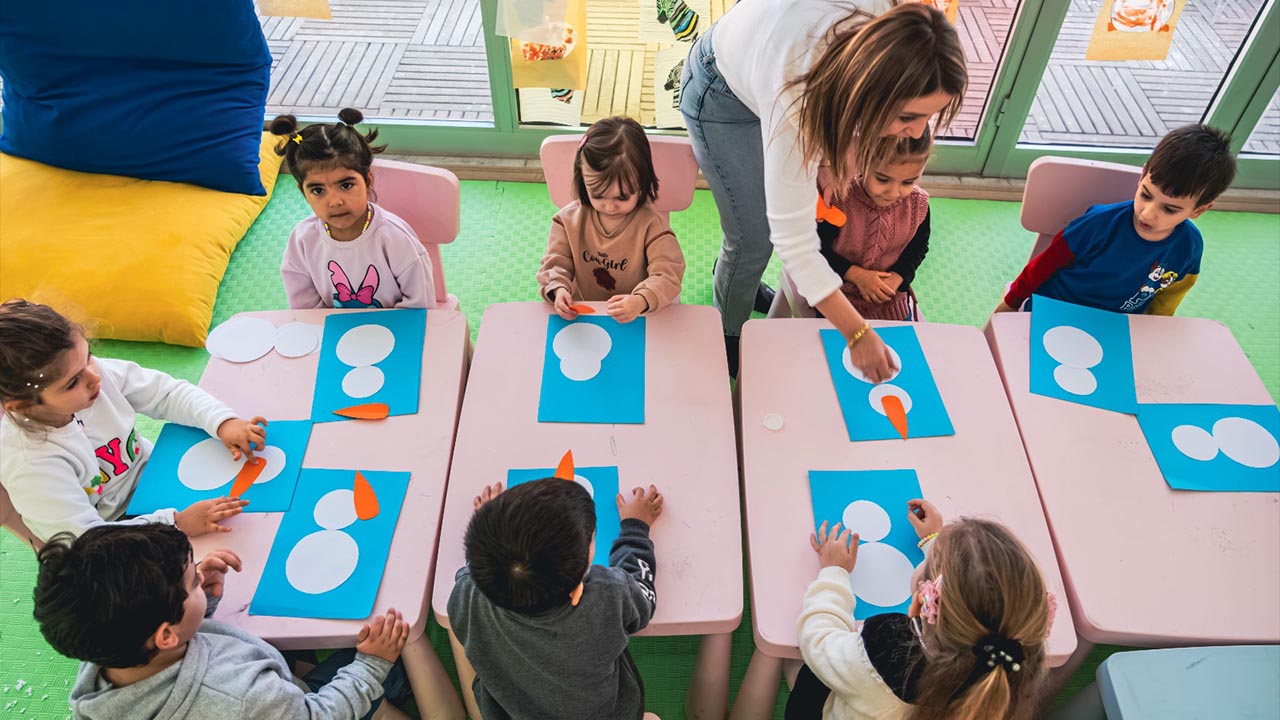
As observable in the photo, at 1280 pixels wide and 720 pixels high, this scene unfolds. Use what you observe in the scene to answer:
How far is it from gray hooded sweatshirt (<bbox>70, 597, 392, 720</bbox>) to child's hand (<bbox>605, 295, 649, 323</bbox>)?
80 centimetres

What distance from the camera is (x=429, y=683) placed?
1368 millimetres

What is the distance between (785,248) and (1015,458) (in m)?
0.53

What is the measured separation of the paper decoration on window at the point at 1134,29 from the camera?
2.30 m

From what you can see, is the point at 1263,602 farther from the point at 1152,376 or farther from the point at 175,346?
the point at 175,346

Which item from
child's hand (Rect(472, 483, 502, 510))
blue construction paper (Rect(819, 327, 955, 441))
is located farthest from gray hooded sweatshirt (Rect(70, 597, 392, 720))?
blue construction paper (Rect(819, 327, 955, 441))

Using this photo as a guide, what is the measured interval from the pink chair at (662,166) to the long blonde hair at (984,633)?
990mm

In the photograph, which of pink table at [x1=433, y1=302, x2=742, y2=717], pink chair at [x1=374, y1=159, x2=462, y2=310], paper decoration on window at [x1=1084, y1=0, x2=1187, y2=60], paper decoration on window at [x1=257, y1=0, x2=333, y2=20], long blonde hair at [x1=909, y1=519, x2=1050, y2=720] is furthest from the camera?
paper decoration on window at [x1=257, y1=0, x2=333, y2=20]

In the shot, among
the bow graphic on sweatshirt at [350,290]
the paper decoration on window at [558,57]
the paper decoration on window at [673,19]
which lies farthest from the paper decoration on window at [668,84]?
the bow graphic on sweatshirt at [350,290]

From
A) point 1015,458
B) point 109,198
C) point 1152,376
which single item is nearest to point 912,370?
point 1015,458

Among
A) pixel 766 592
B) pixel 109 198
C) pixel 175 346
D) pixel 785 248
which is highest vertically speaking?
pixel 785 248

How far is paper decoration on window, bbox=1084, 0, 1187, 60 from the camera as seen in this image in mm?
2305

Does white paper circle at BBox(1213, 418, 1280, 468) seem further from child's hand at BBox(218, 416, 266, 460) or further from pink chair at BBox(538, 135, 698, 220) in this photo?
child's hand at BBox(218, 416, 266, 460)

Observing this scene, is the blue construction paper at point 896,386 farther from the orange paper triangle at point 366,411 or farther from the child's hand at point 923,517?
the orange paper triangle at point 366,411

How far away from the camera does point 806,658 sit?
1.11 meters
